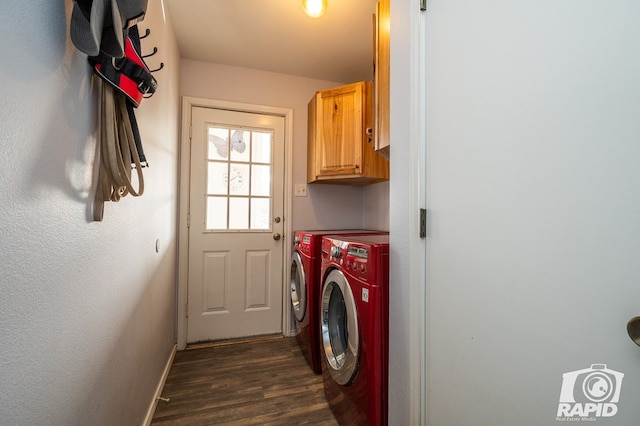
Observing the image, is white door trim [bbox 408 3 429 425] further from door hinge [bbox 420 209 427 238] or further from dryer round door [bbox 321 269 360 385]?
dryer round door [bbox 321 269 360 385]

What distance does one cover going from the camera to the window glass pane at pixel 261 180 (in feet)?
8.23

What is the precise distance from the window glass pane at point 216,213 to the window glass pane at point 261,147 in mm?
500

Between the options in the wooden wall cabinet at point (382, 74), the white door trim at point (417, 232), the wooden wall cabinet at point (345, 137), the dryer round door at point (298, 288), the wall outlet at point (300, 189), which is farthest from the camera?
the wall outlet at point (300, 189)

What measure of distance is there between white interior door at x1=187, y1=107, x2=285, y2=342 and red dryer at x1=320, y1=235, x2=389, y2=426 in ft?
4.03

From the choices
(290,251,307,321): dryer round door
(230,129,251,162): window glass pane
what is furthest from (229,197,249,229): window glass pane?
(290,251,307,321): dryer round door

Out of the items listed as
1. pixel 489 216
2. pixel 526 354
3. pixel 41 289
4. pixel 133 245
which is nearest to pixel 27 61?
pixel 41 289

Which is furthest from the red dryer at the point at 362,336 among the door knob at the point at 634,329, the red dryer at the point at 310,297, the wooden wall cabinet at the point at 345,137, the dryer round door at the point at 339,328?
the wooden wall cabinet at the point at 345,137

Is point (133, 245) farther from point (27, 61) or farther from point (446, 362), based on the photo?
point (446, 362)

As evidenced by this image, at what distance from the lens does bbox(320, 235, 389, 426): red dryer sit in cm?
112

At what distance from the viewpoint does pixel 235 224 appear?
2469mm

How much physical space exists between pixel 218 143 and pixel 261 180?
51 centimetres

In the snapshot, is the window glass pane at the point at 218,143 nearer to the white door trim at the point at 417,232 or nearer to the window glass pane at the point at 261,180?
the window glass pane at the point at 261,180

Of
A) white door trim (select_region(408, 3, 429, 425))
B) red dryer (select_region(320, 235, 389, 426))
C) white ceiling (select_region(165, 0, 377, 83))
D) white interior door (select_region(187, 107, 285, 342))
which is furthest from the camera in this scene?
white interior door (select_region(187, 107, 285, 342))

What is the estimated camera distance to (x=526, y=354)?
636 mm
